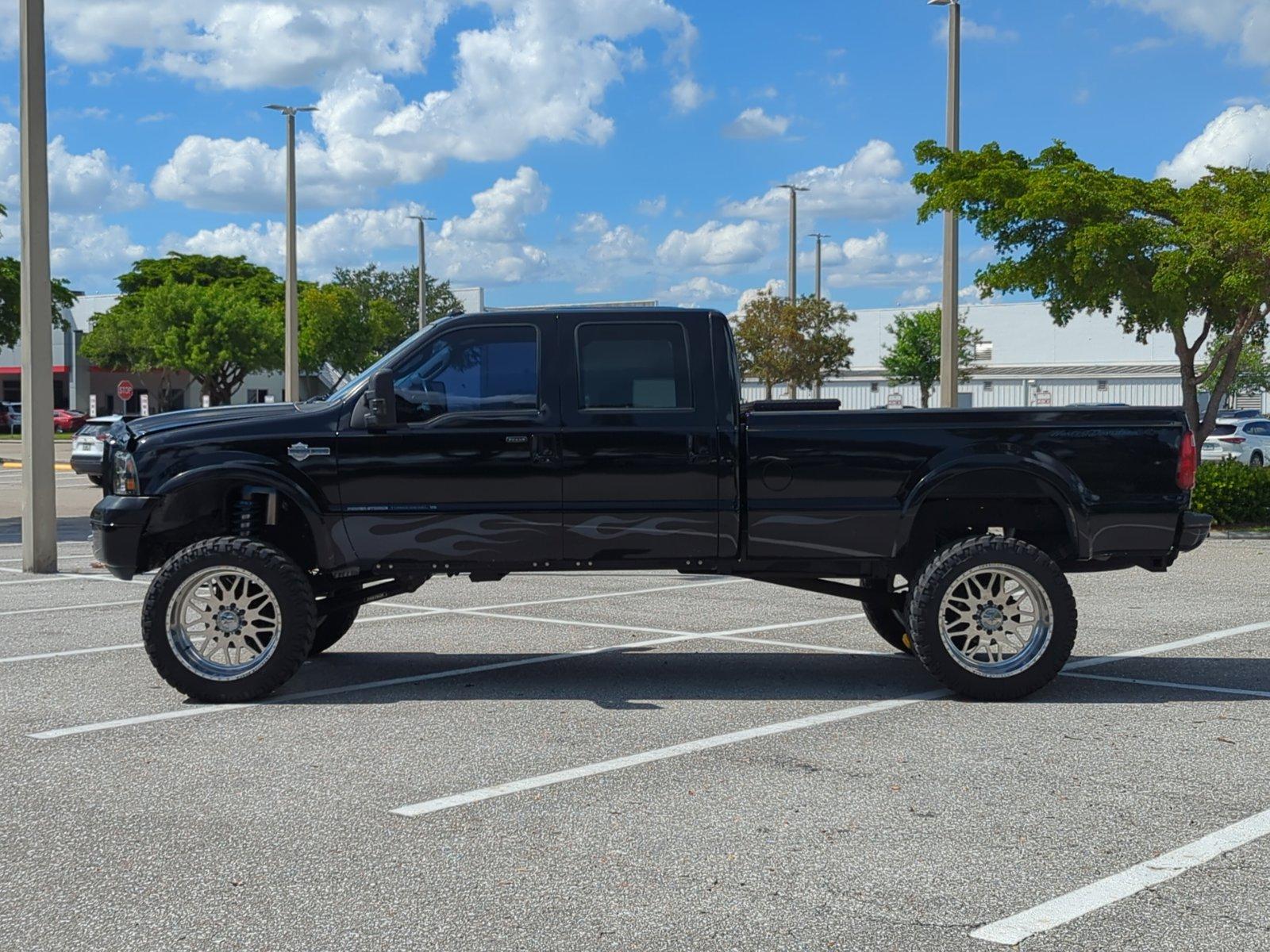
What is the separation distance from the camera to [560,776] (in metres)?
6.25

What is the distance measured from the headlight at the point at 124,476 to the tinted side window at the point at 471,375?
57.2 inches

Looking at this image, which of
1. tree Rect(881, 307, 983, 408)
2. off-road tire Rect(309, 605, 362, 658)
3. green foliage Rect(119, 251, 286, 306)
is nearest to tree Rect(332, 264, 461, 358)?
green foliage Rect(119, 251, 286, 306)

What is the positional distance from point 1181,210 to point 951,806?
51.2ft

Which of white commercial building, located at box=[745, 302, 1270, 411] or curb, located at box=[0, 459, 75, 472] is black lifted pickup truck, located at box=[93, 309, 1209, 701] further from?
white commercial building, located at box=[745, 302, 1270, 411]

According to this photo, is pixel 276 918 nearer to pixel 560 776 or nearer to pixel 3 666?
pixel 560 776

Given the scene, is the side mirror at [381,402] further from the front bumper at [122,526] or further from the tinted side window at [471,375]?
the front bumper at [122,526]

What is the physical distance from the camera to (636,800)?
5871 mm

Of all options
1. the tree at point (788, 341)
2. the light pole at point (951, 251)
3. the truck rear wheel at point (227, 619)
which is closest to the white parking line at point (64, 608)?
the truck rear wheel at point (227, 619)

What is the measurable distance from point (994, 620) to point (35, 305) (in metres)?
10.5

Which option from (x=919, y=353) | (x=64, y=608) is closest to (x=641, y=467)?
(x=64, y=608)

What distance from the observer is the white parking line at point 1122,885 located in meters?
4.42

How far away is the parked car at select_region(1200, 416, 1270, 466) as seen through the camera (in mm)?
38688

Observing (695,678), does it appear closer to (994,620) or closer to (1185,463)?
(994,620)

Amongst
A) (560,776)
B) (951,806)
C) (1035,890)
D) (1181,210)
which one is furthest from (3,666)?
(1181,210)
